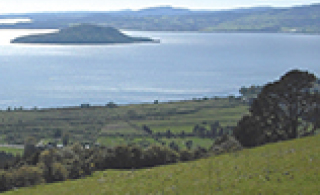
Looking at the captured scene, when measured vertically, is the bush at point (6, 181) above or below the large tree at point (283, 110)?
below

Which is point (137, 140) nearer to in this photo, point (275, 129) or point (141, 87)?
point (275, 129)

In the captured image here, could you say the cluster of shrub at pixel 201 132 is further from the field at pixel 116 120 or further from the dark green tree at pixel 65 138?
the dark green tree at pixel 65 138

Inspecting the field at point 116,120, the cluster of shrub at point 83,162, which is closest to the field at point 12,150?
the field at point 116,120

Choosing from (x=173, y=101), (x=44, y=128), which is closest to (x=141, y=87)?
(x=173, y=101)

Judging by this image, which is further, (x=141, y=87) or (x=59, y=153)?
Result: (x=141, y=87)

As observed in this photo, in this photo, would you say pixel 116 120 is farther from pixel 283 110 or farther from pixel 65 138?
pixel 283 110

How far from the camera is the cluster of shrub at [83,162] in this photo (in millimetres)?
27469

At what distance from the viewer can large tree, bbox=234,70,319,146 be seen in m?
42.7

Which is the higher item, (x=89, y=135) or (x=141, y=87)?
(x=141, y=87)

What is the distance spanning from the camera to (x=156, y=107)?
127938mm

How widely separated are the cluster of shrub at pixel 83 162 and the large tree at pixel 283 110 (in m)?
2.95

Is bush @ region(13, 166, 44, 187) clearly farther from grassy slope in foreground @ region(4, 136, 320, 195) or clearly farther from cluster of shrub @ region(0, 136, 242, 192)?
grassy slope in foreground @ region(4, 136, 320, 195)

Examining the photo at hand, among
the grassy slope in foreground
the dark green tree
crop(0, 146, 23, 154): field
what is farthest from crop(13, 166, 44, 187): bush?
the dark green tree

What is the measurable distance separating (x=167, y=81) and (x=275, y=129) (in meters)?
146
